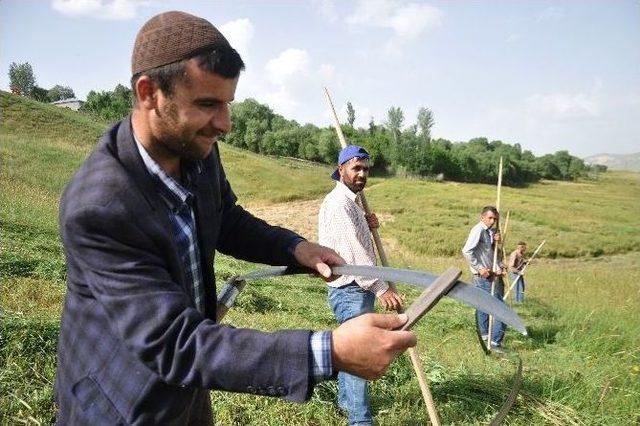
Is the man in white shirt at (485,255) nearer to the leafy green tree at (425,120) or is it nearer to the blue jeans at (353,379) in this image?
the blue jeans at (353,379)

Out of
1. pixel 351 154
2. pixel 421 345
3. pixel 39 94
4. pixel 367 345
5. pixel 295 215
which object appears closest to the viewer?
pixel 367 345

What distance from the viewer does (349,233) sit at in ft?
13.0

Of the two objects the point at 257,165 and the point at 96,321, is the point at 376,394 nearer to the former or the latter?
the point at 96,321

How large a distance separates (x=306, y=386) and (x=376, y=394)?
10.7 feet

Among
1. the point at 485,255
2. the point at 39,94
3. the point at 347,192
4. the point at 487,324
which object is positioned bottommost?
the point at 487,324

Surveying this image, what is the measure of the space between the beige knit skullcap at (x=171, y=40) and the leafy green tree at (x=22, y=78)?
83.4 meters

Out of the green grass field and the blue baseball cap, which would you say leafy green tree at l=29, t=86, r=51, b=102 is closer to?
the green grass field

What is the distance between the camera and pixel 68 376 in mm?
1510

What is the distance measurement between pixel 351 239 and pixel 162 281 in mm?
2796

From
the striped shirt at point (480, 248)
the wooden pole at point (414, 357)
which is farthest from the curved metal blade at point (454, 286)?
the striped shirt at point (480, 248)

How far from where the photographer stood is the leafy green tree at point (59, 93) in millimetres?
89450

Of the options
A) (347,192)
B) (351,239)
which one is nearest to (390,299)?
(351,239)

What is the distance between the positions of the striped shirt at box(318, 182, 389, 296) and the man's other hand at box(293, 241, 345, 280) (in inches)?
79.9

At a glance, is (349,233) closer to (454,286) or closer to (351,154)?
(351,154)
